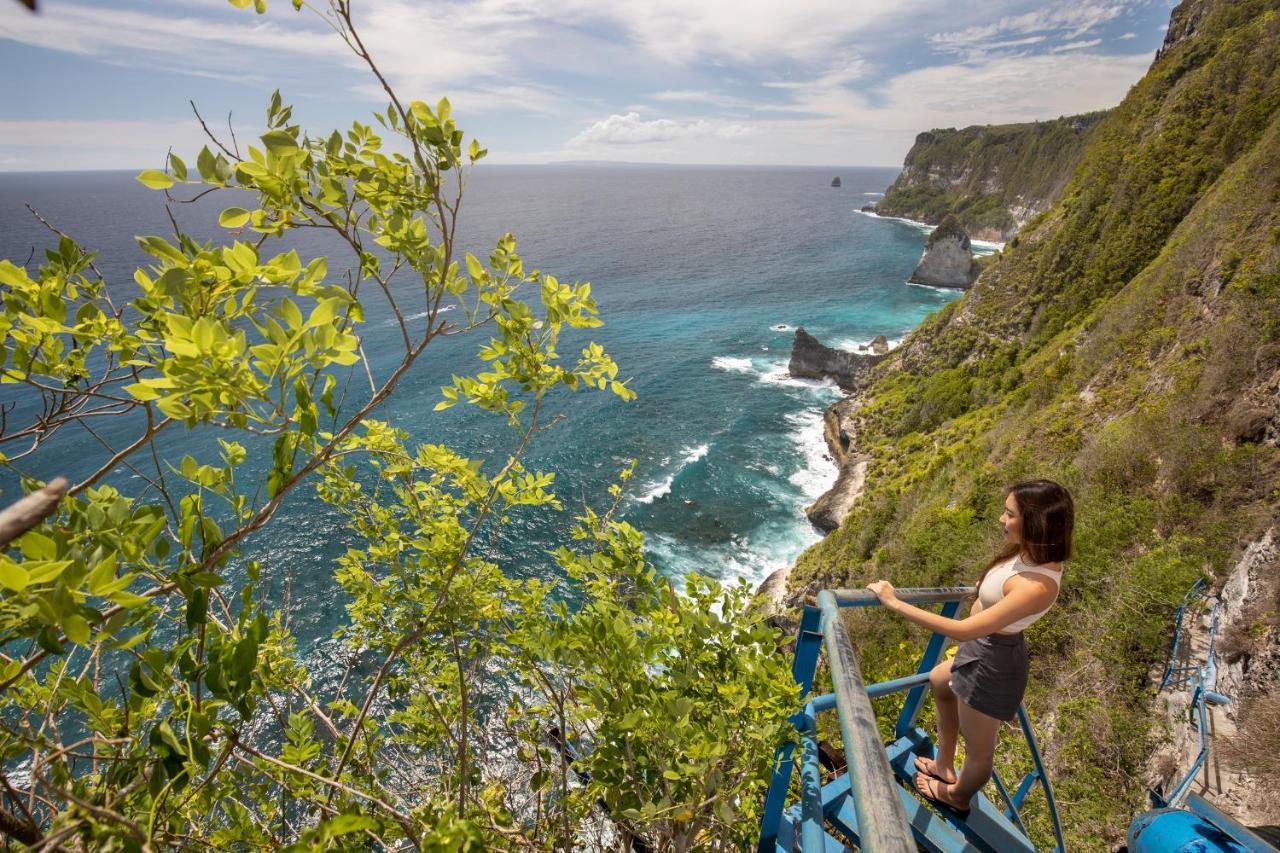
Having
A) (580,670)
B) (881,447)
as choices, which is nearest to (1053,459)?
(881,447)

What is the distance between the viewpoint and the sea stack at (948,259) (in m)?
79.1

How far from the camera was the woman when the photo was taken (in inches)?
126

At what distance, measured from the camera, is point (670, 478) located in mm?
34094

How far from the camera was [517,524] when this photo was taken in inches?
1135

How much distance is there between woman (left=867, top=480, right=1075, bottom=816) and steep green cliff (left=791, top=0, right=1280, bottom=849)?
5.71 m

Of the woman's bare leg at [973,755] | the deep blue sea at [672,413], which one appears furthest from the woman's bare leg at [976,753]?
the deep blue sea at [672,413]

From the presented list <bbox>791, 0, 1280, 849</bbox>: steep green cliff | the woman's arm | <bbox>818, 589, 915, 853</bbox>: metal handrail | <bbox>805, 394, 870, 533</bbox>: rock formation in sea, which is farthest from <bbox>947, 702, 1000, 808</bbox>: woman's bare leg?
<bbox>805, 394, 870, 533</bbox>: rock formation in sea

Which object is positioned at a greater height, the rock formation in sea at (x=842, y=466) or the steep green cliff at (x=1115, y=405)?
the steep green cliff at (x=1115, y=405)

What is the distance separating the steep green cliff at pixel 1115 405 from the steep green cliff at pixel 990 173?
68.8 metres

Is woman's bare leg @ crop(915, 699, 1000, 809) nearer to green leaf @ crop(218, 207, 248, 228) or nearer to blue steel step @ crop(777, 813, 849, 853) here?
blue steel step @ crop(777, 813, 849, 853)

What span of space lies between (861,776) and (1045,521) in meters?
2.44

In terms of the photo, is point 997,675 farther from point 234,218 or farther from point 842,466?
point 842,466

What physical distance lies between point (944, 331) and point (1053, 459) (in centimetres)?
2397

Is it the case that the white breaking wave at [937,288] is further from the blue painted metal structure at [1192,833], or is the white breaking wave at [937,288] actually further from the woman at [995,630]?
the blue painted metal structure at [1192,833]
